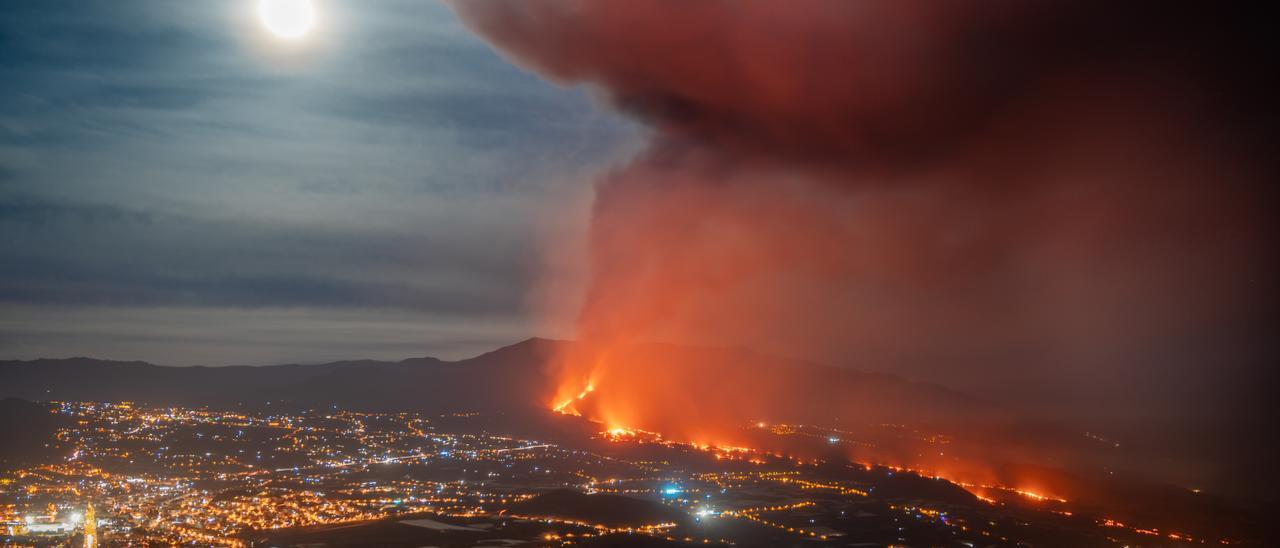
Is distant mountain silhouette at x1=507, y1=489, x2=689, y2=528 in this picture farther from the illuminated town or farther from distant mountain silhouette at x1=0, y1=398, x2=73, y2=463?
distant mountain silhouette at x1=0, y1=398, x2=73, y2=463

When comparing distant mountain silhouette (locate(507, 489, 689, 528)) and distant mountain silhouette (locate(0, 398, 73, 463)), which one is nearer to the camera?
distant mountain silhouette (locate(507, 489, 689, 528))

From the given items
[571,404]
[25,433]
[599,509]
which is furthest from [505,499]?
[25,433]

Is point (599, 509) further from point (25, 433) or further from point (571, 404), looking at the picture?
point (25, 433)

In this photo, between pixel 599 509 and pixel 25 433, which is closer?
pixel 599 509

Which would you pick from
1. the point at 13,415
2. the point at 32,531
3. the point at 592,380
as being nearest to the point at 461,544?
the point at 32,531

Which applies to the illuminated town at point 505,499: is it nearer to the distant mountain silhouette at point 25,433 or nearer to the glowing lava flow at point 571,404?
the distant mountain silhouette at point 25,433

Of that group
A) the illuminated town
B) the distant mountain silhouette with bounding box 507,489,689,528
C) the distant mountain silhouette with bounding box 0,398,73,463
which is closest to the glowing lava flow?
the illuminated town

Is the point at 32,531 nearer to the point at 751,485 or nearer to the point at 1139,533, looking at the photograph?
the point at 751,485

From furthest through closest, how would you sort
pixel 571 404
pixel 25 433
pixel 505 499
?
pixel 25 433 < pixel 571 404 < pixel 505 499
